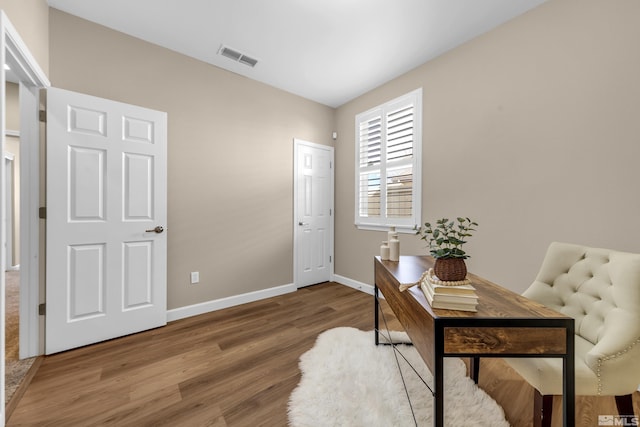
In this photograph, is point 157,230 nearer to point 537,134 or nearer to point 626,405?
point 626,405

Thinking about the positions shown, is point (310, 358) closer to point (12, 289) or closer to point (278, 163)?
point (278, 163)

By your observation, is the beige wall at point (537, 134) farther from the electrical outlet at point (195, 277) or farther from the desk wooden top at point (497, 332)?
the electrical outlet at point (195, 277)

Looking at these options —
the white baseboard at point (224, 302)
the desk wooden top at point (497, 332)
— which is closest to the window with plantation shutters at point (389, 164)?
the white baseboard at point (224, 302)

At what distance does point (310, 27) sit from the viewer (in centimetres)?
228

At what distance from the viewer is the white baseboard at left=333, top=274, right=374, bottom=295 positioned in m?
3.44

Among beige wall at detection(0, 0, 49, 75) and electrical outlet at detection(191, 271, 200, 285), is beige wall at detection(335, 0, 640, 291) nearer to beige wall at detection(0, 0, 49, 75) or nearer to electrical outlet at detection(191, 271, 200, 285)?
electrical outlet at detection(191, 271, 200, 285)

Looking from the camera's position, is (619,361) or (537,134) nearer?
(619,361)

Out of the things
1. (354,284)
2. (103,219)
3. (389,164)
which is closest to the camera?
(103,219)

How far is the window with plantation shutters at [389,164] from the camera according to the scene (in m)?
2.92

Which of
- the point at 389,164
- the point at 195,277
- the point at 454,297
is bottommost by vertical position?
the point at 195,277

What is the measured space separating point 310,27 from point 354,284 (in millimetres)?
3090

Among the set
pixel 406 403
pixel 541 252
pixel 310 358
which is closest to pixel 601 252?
pixel 541 252

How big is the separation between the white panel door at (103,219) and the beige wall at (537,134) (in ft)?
9.13

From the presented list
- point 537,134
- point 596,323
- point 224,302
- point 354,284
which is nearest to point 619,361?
point 596,323
